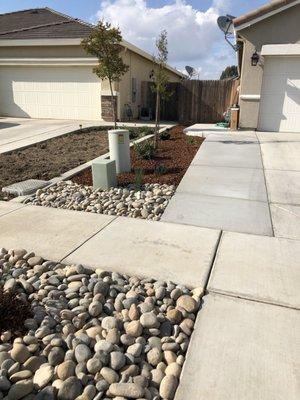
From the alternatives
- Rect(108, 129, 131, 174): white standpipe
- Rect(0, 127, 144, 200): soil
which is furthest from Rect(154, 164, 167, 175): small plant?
Rect(0, 127, 144, 200): soil

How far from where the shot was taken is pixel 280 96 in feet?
39.7

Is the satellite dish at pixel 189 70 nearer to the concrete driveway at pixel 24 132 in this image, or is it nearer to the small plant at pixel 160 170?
the concrete driveway at pixel 24 132

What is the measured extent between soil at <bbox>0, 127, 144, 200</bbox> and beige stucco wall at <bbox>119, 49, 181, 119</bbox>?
502 centimetres

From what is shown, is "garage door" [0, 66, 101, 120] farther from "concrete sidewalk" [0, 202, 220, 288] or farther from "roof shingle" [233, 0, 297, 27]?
"concrete sidewalk" [0, 202, 220, 288]

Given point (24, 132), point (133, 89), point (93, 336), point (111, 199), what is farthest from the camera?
point (133, 89)

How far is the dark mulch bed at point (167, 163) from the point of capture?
22.1ft

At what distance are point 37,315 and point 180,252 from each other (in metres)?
1.70

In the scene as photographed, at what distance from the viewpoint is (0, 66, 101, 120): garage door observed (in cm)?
→ 1638

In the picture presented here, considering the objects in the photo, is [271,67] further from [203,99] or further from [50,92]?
[50,92]

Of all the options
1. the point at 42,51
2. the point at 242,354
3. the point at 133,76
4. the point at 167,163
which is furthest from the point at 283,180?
the point at 42,51

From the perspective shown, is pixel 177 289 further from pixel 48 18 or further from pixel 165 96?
pixel 48 18

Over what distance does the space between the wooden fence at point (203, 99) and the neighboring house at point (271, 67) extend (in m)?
4.17

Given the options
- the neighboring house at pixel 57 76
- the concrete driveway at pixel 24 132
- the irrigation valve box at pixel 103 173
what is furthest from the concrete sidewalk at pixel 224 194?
the neighboring house at pixel 57 76

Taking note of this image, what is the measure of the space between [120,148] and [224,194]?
237 centimetres
